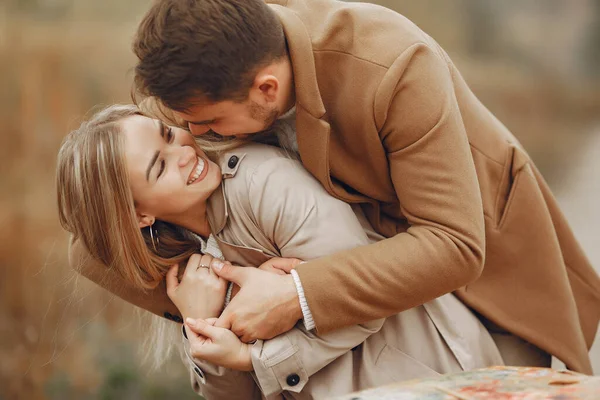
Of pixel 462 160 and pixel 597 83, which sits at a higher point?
pixel 462 160

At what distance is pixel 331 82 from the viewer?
6.00ft

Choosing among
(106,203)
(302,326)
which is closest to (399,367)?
(302,326)

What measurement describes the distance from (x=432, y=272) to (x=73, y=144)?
0.87 meters

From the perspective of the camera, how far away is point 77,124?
11.7 ft

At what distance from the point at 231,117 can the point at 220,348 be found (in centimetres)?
50

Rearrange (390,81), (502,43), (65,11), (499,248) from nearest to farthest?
(390,81) < (499,248) < (65,11) < (502,43)

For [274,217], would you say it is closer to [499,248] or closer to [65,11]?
[499,248]

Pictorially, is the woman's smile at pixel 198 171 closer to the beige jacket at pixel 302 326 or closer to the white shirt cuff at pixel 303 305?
the beige jacket at pixel 302 326

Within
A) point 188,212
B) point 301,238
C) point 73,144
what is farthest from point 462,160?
point 73,144

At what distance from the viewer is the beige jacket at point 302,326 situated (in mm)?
1810

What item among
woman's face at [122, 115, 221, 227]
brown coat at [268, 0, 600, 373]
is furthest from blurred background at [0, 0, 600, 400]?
brown coat at [268, 0, 600, 373]

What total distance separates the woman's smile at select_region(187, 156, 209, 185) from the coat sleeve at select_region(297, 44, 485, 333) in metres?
0.32

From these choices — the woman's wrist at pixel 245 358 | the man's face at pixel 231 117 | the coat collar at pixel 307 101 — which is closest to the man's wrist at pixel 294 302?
the woman's wrist at pixel 245 358

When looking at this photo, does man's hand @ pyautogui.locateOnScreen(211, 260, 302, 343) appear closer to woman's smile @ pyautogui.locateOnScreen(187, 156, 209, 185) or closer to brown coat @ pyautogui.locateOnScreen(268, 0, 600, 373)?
brown coat @ pyautogui.locateOnScreen(268, 0, 600, 373)
